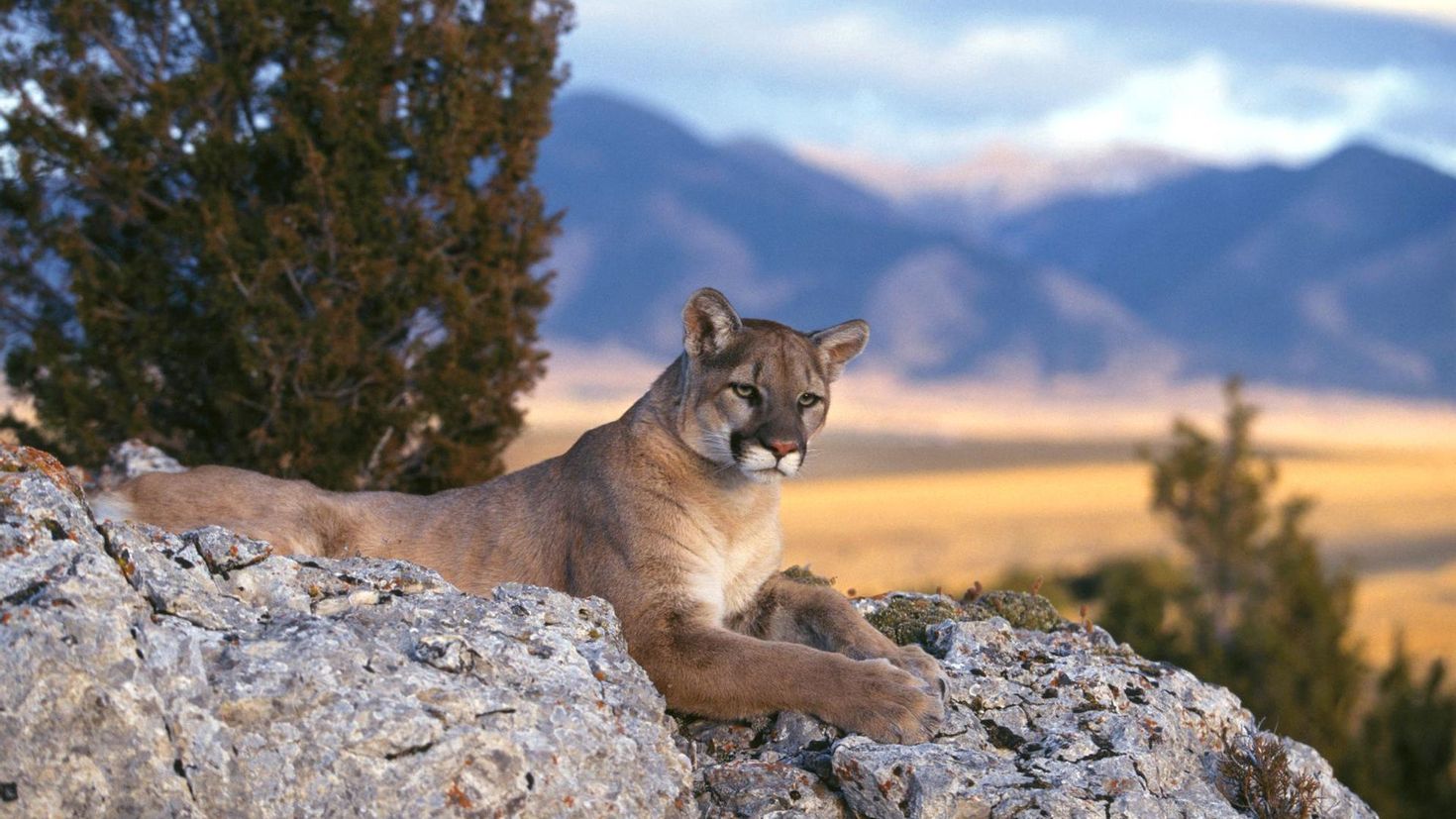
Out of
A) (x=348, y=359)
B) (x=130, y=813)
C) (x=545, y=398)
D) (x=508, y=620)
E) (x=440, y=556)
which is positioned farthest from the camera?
(x=545, y=398)

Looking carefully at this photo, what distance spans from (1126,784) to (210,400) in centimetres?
1121

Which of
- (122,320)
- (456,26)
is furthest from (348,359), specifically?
(456,26)

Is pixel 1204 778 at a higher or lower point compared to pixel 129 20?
lower

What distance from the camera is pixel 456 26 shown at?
15539mm

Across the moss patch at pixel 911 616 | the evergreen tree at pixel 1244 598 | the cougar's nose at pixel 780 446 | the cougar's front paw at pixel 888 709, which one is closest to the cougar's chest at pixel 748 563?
the cougar's nose at pixel 780 446

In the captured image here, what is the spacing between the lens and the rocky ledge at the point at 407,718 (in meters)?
5.26

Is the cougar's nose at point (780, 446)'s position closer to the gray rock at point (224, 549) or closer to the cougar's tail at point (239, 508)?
the cougar's tail at point (239, 508)

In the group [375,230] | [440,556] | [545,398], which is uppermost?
[545,398]

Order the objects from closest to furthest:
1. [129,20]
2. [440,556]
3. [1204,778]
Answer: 1. [1204,778]
2. [440,556]
3. [129,20]

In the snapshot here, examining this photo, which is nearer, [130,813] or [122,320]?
[130,813]

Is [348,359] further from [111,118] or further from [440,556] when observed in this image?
[440,556]

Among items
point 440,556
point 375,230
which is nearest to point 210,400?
point 375,230

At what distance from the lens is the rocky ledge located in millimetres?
5258

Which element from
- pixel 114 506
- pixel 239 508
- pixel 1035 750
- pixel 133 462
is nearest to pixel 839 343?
pixel 1035 750
